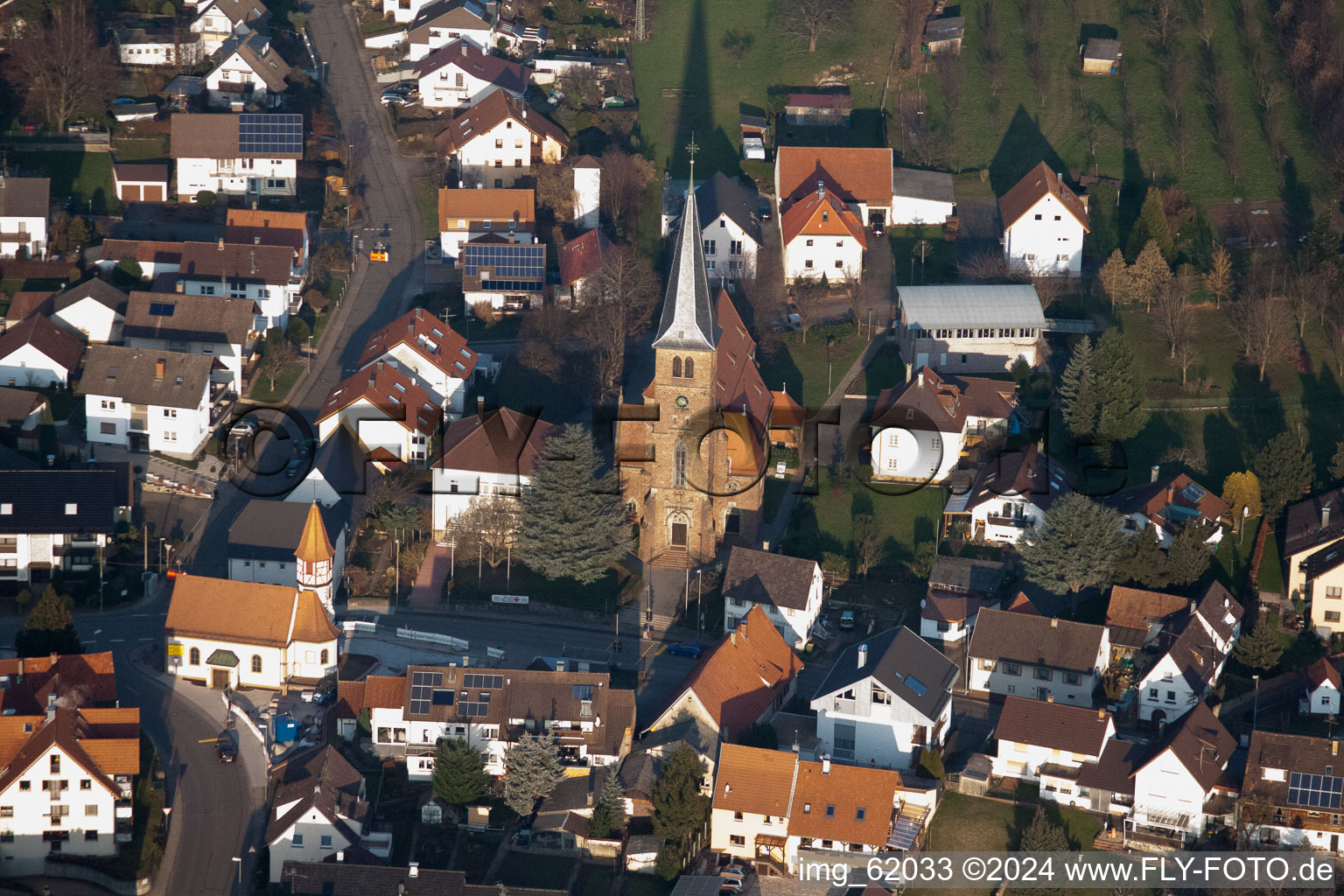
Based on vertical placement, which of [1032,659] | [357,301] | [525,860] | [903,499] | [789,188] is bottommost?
[525,860]

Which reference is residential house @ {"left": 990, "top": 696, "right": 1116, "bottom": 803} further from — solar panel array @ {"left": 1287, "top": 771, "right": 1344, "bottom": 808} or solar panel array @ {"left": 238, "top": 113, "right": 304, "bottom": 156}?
solar panel array @ {"left": 238, "top": 113, "right": 304, "bottom": 156}

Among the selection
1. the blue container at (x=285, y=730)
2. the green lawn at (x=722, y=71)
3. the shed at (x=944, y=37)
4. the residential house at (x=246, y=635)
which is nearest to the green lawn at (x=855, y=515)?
the residential house at (x=246, y=635)

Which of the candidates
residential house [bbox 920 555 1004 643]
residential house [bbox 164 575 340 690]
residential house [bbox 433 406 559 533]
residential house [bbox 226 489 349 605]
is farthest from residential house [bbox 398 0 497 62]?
residential house [bbox 164 575 340 690]

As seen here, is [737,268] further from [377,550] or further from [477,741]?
[477,741]

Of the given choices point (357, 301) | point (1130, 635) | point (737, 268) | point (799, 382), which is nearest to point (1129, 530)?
point (1130, 635)

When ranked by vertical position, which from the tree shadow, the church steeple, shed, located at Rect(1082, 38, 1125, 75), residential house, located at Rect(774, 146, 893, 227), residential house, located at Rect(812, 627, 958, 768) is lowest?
residential house, located at Rect(812, 627, 958, 768)

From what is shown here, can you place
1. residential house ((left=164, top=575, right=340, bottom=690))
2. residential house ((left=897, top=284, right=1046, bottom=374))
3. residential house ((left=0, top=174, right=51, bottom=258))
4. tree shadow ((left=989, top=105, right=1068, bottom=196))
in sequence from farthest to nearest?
1. tree shadow ((left=989, top=105, right=1068, bottom=196))
2. residential house ((left=0, top=174, right=51, bottom=258))
3. residential house ((left=897, top=284, right=1046, bottom=374))
4. residential house ((left=164, top=575, right=340, bottom=690))
